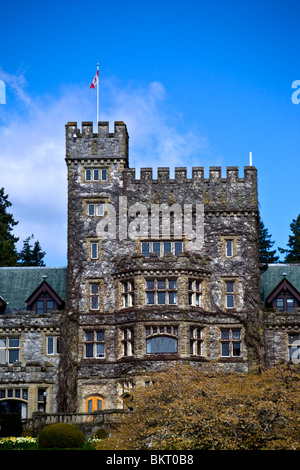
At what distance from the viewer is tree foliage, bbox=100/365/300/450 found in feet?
120

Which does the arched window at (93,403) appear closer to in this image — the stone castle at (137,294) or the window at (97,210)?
the stone castle at (137,294)

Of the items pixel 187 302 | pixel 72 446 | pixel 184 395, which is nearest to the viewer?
pixel 184 395

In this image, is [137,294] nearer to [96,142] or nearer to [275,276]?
[96,142]

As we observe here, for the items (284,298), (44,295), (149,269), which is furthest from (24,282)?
(284,298)

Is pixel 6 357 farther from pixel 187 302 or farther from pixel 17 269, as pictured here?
pixel 187 302

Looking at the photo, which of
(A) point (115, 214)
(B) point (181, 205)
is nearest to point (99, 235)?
(A) point (115, 214)

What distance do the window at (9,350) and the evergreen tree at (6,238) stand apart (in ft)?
61.0

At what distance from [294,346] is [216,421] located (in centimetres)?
2500

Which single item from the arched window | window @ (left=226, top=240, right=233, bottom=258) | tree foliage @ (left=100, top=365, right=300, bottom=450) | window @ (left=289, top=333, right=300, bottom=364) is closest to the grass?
tree foliage @ (left=100, top=365, right=300, bottom=450)

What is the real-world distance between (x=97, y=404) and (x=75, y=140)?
1722 centimetres

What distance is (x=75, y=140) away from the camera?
62.0 meters

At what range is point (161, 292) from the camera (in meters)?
58.8

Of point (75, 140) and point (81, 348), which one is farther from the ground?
point (75, 140)

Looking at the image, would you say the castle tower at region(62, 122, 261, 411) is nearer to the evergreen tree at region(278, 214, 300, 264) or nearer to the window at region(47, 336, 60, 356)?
the window at region(47, 336, 60, 356)
